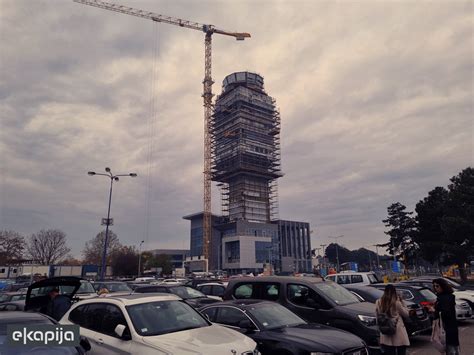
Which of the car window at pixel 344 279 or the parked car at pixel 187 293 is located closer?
the parked car at pixel 187 293

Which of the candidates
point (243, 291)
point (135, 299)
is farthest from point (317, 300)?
point (135, 299)

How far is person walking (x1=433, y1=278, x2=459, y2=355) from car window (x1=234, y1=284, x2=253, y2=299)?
4663 millimetres

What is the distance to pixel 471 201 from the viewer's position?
3819cm

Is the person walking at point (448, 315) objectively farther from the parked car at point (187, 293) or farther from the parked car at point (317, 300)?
the parked car at point (187, 293)

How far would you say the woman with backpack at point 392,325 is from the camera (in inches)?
252

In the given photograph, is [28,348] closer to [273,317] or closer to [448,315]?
[273,317]

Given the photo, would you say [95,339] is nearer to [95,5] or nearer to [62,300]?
[62,300]

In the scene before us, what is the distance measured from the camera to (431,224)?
4656 centimetres

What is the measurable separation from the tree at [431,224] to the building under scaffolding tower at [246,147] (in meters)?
80.7

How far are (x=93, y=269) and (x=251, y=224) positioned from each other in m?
61.3

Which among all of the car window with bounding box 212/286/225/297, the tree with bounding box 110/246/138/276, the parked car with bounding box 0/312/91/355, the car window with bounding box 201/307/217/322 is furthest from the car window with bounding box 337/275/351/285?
the tree with bounding box 110/246/138/276

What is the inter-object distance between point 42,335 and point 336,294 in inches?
268

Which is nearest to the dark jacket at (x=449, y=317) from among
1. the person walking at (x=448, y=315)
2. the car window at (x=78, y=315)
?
the person walking at (x=448, y=315)

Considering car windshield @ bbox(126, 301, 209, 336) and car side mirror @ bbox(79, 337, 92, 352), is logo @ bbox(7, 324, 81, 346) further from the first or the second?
car windshield @ bbox(126, 301, 209, 336)
